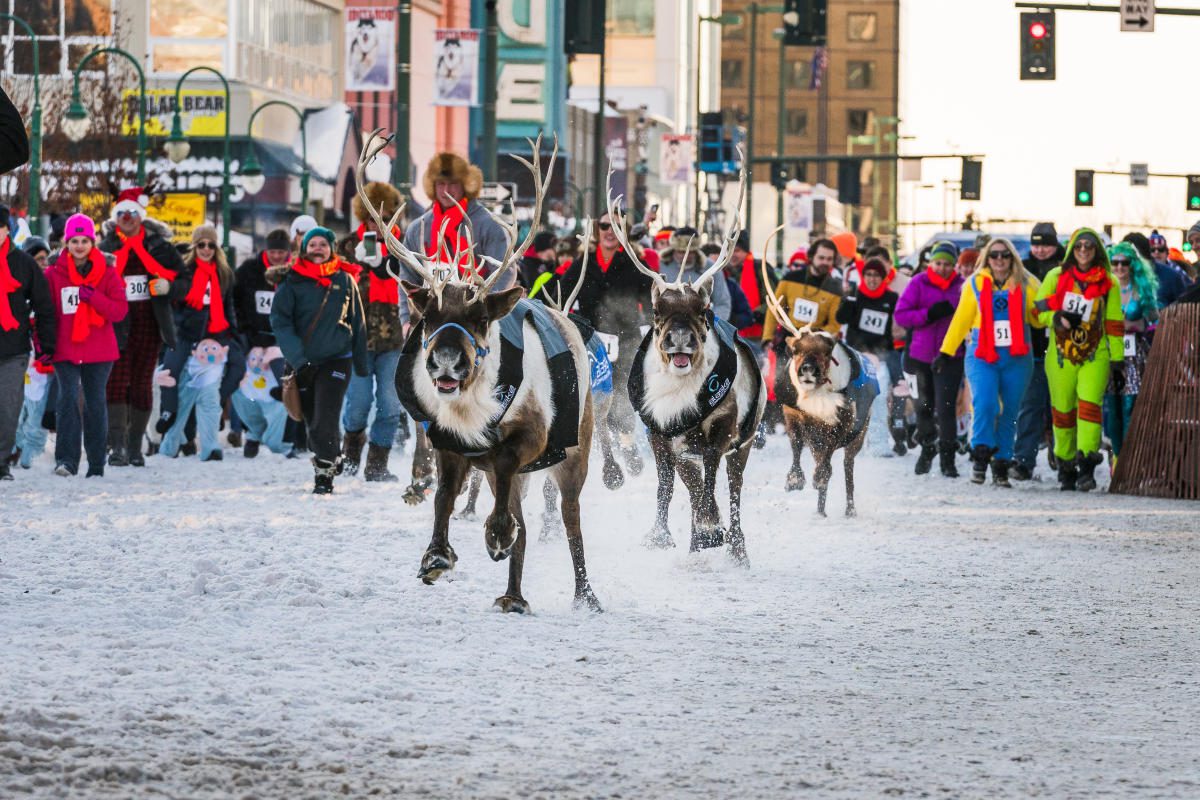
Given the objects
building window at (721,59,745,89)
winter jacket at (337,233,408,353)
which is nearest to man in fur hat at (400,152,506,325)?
winter jacket at (337,233,408,353)

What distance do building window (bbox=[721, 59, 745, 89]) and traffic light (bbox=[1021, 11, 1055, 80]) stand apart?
143 meters

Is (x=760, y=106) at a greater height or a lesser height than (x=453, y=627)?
greater

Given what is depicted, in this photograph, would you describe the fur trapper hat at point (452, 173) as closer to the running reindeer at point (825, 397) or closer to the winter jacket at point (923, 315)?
the running reindeer at point (825, 397)

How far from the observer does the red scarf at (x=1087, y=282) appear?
17.9 meters

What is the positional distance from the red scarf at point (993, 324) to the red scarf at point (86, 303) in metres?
6.59

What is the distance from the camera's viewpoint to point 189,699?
7418mm

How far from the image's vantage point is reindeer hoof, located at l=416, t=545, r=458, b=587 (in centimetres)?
930

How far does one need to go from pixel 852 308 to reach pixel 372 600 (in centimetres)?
1082

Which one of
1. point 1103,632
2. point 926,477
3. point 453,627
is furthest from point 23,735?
Answer: point 926,477

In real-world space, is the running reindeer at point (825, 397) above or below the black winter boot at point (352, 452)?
above

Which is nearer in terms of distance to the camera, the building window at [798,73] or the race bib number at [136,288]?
the race bib number at [136,288]

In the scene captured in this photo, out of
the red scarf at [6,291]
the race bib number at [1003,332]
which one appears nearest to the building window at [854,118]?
the race bib number at [1003,332]

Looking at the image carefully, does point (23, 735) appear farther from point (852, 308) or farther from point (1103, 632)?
point (852, 308)

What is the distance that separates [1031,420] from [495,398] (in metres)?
9.90
